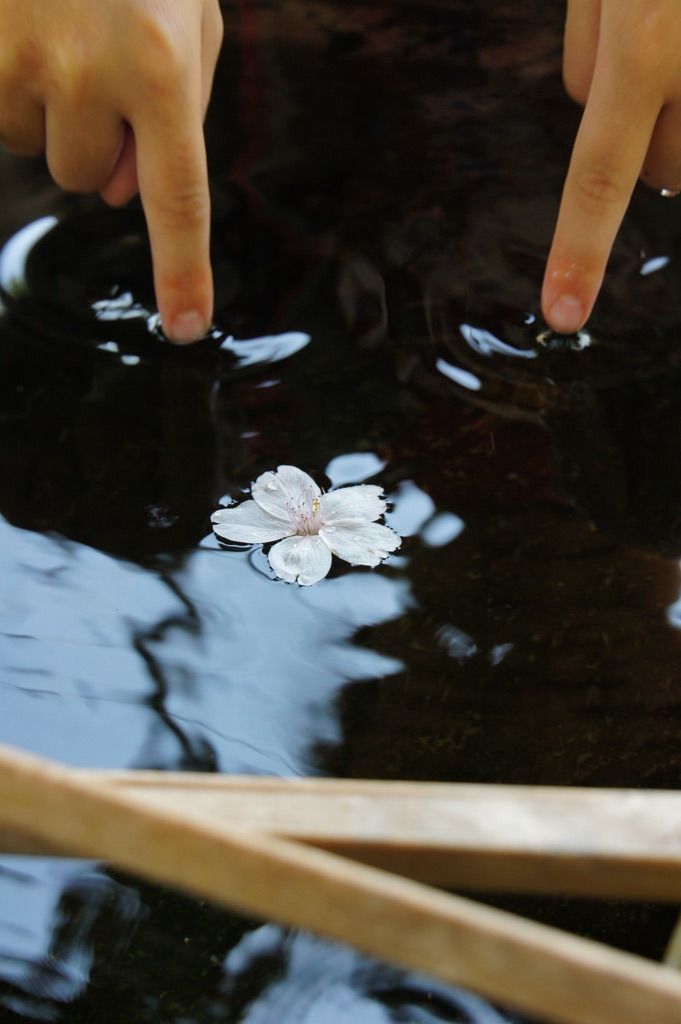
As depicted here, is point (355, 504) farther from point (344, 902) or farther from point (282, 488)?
point (344, 902)

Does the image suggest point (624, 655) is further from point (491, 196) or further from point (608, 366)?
point (491, 196)

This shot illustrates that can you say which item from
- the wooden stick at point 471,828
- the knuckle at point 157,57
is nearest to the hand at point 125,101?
the knuckle at point 157,57

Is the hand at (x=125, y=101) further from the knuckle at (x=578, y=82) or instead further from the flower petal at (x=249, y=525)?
the knuckle at (x=578, y=82)

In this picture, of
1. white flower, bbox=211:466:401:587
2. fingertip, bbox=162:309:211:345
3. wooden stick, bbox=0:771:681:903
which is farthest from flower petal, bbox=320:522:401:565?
wooden stick, bbox=0:771:681:903

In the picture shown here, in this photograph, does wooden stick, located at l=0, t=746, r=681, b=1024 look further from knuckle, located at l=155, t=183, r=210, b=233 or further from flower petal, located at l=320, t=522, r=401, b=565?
knuckle, located at l=155, t=183, r=210, b=233

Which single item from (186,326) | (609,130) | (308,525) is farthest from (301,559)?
(609,130)

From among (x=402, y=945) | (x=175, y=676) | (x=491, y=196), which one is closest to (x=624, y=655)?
(x=175, y=676)

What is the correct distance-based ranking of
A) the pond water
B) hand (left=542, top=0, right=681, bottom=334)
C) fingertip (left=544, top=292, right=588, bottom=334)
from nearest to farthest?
the pond water, hand (left=542, top=0, right=681, bottom=334), fingertip (left=544, top=292, right=588, bottom=334)

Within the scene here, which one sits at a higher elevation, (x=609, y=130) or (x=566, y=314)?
(x=609, y=130)
